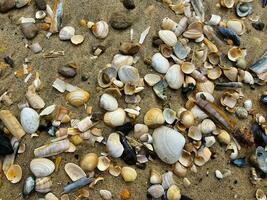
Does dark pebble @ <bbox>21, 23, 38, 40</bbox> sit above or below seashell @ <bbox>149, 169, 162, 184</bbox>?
above

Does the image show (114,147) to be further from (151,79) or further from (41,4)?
(41,4)

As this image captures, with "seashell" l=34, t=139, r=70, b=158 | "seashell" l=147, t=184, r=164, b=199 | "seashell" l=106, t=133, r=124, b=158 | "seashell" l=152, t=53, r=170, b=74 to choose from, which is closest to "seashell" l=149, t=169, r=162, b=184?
"seashell" l=147, t=184, r=164, b=199

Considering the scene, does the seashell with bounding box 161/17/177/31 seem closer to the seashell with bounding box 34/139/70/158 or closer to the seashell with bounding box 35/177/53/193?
the seashell with bounding box 34/139/70/158

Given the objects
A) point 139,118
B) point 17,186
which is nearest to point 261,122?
point 139,118

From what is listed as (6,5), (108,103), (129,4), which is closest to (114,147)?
(108,103)

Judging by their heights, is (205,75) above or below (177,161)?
above

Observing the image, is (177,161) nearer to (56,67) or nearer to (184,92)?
(184,92)
